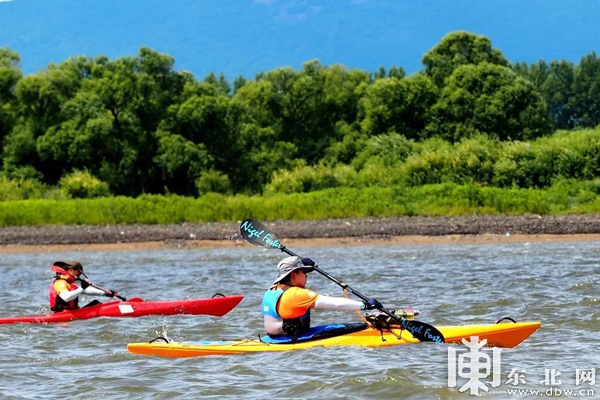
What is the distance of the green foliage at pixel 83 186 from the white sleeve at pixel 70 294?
912 inches

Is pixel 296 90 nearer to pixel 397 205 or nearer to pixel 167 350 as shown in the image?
pixel 397 205

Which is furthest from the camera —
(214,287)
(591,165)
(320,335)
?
(591,165)

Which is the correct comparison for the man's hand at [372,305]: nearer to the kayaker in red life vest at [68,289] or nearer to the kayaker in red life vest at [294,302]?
the kayaker in red life vest at [294,302]

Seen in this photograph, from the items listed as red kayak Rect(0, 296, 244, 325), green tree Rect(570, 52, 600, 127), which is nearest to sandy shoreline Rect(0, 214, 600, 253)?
red kayak Rect(0, 296, 244, 325)

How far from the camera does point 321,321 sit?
1488 centimetres

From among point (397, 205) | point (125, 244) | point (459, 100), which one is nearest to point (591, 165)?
point (397, 205)

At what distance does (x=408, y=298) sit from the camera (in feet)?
55.5

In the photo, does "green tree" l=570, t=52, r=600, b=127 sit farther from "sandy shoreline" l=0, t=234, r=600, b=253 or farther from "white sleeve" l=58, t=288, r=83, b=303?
"white sleeve" l=58, t=288, r=83, b=303

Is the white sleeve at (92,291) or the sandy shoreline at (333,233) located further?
the sandy shoreline at (333,233)

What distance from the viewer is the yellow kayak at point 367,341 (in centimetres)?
1117

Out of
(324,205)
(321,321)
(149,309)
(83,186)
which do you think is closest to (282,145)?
(83,186)

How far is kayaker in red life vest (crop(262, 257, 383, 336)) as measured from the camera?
35.9 ft

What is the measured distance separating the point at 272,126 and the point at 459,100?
978 cm

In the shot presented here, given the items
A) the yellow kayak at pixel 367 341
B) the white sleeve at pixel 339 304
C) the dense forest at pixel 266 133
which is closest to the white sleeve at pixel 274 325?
the yellow kayak at pixel 367 341
